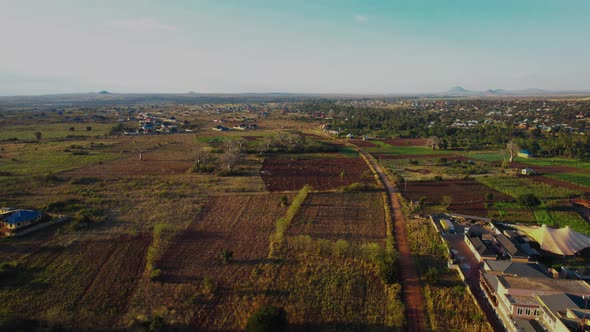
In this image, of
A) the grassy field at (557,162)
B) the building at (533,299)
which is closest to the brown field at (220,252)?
the building at (533,299)

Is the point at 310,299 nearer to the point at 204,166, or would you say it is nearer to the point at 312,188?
the point at 312,188

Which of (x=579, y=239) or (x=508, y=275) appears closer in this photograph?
(x=508, y=275)

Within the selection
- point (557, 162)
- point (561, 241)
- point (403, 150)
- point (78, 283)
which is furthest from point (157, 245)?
point (557, 162)

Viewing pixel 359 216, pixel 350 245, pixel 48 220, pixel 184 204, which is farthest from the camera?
pixel 184 204

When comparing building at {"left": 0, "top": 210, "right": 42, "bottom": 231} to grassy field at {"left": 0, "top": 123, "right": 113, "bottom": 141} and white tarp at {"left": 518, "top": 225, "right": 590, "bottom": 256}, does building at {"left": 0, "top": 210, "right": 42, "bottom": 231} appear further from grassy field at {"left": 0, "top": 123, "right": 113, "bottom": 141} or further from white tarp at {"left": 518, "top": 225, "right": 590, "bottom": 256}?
grassy field at {"left": 0, "top": 123, "right": 113, "bottom": 141}

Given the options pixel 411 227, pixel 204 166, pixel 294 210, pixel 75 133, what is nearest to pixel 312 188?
pixel 294 210

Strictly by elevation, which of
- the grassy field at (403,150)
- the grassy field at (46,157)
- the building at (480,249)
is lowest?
the building at (480,249)

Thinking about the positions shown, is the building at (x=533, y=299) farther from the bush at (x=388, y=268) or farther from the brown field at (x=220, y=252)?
the brown field at (x=220, y=252)
